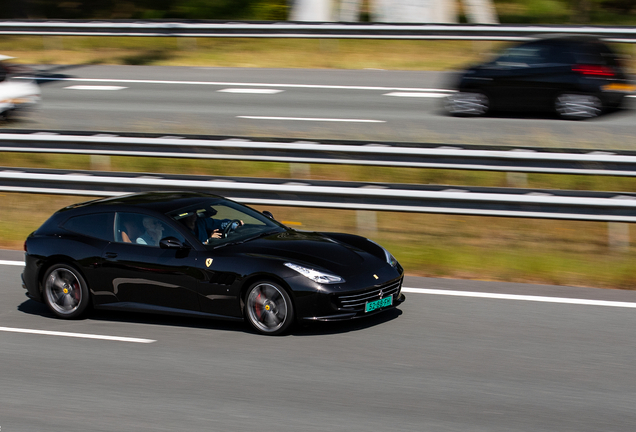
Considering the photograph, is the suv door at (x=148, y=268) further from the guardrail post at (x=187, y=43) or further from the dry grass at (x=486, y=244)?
the guardrail post at (x=187, y=43)

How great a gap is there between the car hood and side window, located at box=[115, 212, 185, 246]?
782 mm

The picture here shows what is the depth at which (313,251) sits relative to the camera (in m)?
7.61

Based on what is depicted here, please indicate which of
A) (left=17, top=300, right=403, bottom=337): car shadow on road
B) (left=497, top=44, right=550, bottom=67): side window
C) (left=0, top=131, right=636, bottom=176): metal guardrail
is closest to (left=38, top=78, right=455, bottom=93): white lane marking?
(left=497, top=44, right=550, bottom=67): side window

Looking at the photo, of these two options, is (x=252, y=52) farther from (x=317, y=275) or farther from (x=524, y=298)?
(x=317, y=275)

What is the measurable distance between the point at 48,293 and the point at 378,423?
13.9 feet

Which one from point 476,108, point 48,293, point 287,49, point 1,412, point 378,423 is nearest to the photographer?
point 378,423

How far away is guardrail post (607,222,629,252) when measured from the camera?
31.0 ft

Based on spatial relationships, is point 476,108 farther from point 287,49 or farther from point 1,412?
point 1,412

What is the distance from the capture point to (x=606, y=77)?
15.3m

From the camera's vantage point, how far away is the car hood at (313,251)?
7.42 metres

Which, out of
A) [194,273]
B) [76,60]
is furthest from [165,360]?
[76,60]

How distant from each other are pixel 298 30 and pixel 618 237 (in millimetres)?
14002

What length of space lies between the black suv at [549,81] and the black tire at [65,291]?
33.5 ft

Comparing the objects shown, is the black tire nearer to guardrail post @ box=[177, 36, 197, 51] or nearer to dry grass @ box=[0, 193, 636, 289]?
dry grass @ box=[0, 193, 636, 289]
